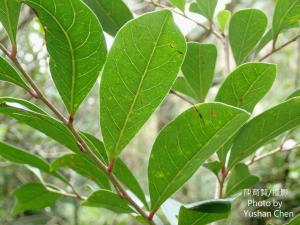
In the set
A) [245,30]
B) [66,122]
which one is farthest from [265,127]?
[66,122]

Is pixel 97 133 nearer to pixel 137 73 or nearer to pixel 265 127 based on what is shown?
pixel 265 127

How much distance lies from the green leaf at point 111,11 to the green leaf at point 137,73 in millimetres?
257

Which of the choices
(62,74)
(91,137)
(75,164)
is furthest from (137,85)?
(75,164)

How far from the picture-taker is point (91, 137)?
649 millimetres

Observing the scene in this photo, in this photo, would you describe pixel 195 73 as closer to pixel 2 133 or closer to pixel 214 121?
pixel 214 121

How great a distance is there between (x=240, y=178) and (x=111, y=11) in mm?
391

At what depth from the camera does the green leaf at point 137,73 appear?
44 cm

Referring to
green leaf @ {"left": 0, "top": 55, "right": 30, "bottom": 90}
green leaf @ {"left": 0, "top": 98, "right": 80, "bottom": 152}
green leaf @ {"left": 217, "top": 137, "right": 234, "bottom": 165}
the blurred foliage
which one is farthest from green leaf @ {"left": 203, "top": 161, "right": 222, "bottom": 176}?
the blurred foliage

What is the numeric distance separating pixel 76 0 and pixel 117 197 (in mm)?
294

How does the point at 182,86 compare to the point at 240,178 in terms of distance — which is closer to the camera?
the point at 240,178

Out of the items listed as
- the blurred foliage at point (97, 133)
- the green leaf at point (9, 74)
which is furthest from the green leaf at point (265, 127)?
the blurred foliage at point (97, 133)

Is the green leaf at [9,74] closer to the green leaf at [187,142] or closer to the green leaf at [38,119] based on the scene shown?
the green leaf at [38,119]

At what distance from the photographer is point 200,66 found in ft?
2.34

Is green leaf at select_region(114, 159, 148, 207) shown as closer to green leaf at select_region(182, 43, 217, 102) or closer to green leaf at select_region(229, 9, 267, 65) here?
green leaf at select_region(182, 43, 217, 102)
